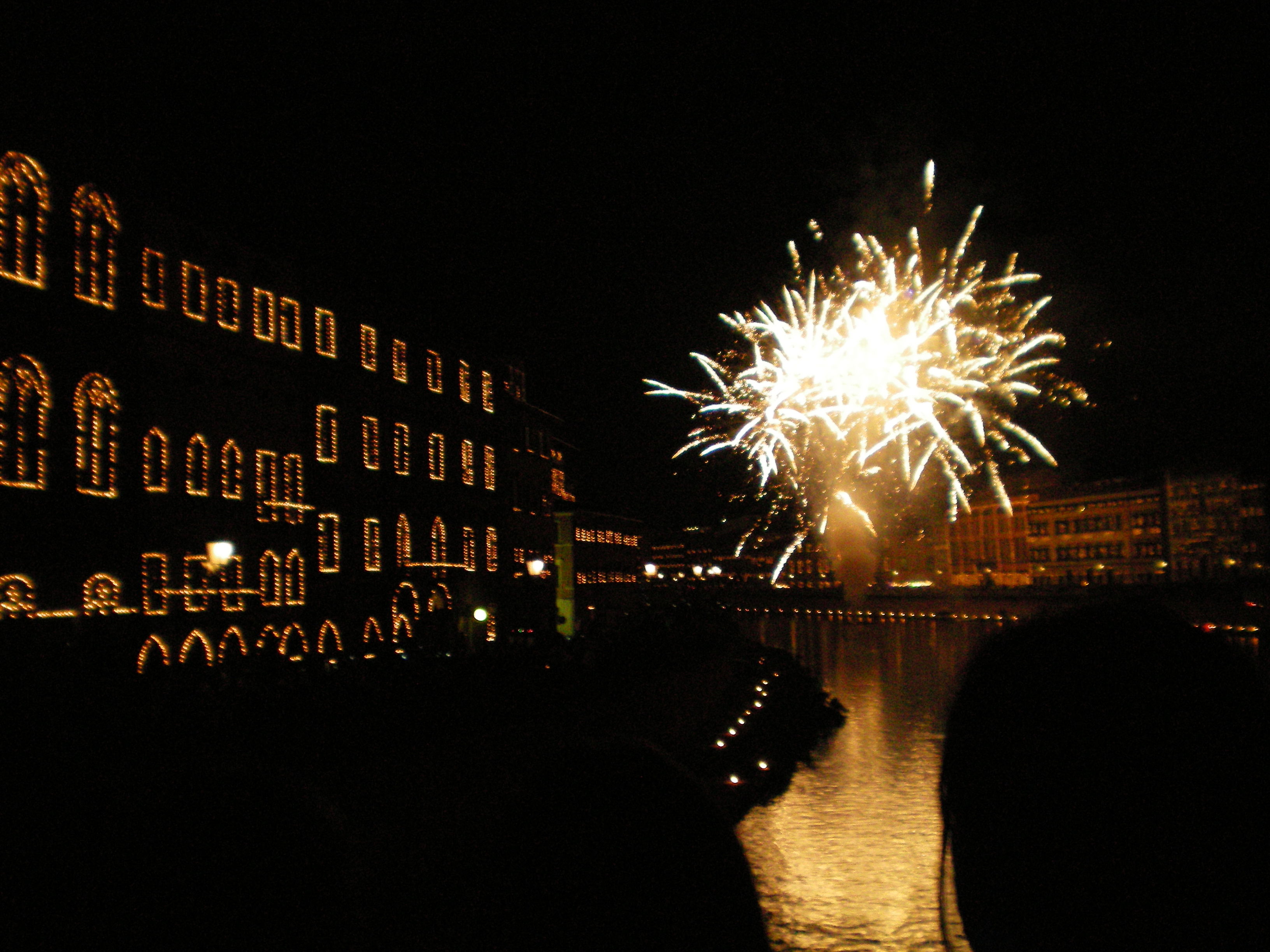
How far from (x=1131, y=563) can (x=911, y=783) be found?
102 m

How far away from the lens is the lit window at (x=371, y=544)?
3059cm

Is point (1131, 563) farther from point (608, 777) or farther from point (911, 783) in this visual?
point (608, 777)

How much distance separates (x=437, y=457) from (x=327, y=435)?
6.31 meters

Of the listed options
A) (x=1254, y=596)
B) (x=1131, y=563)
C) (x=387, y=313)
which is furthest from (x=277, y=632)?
(x=1131, y=563)

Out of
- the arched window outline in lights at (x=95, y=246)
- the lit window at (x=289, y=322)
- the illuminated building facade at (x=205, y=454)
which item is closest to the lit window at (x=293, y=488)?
the illuminated building facade at (x=205, y=454)

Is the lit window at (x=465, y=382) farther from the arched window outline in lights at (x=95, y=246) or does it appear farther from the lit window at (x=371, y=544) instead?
the arched window outline in lights at (x=95, y=246)

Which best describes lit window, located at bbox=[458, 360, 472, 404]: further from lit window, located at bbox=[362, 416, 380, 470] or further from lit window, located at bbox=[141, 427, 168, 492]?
lit window, located at bbox=[141, 427, 168, 492]

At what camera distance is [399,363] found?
1299 inches

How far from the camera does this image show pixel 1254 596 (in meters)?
41.1

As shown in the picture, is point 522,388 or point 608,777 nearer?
point 608,777

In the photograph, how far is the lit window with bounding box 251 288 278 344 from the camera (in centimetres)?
2620

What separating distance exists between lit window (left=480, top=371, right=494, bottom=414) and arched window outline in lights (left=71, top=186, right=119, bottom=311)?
17.5 m

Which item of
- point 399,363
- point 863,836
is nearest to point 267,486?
point 399,363

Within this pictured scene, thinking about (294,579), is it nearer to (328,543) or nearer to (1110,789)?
(328,543)
